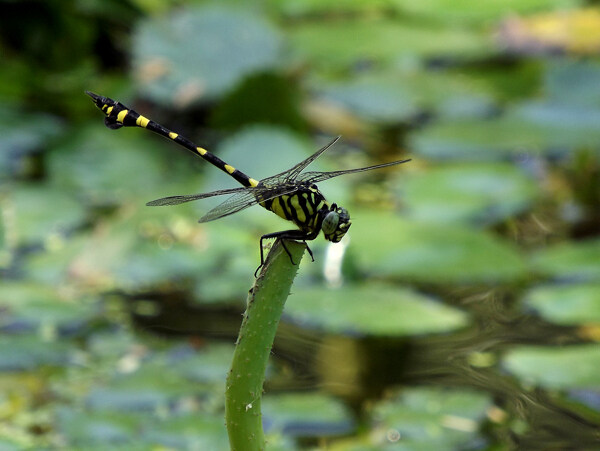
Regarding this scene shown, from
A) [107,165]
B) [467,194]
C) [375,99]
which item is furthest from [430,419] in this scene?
[375,99]

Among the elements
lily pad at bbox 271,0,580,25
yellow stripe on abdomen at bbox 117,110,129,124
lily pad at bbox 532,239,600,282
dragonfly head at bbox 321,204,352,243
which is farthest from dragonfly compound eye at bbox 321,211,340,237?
lily pad at bbox 271,0,580,25

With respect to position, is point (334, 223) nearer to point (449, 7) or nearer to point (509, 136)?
point (509, 136)

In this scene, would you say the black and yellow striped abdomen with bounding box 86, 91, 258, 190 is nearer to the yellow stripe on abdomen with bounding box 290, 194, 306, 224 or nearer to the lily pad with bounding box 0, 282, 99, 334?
the yellow stripe on abdomen with bounding box 290, 194, 306, 224

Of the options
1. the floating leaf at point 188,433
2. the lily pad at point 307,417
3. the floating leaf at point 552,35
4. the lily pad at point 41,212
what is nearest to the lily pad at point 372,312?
the lily pad at point 307,417

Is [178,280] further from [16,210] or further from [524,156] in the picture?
[524,156]

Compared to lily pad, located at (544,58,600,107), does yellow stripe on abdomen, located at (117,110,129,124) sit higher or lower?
lower

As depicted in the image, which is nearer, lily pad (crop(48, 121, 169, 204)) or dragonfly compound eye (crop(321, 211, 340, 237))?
dragonfly compound eye (crop(321, 211, 340, 237))
